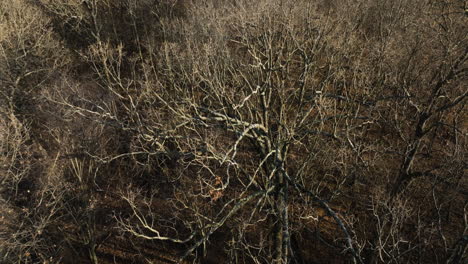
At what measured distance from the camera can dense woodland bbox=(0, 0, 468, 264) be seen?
40.7 feet

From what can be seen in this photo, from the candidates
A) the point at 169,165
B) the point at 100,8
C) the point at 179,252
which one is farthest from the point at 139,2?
the point at 179,252

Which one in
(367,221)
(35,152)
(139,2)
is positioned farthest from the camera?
(139,2)

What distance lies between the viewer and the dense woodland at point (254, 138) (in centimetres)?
1239

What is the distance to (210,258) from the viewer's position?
16.8 meters

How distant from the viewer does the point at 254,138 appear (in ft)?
39.5

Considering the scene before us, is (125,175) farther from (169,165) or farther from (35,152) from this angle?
(35,152)

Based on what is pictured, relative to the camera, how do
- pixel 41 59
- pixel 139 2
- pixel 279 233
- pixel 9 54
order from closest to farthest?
pixel 279 233, pixel 9 54, pixel 41 59, pixel 139 2

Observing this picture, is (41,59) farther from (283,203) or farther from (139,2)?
(283,203)

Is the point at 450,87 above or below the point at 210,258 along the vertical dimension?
above

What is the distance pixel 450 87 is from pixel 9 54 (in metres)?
25.5

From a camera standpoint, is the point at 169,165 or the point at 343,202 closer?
the point at 343,202

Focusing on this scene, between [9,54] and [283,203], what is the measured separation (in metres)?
20.6

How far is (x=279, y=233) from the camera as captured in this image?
12.4 m

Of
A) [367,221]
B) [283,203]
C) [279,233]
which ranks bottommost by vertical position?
[367,221]
